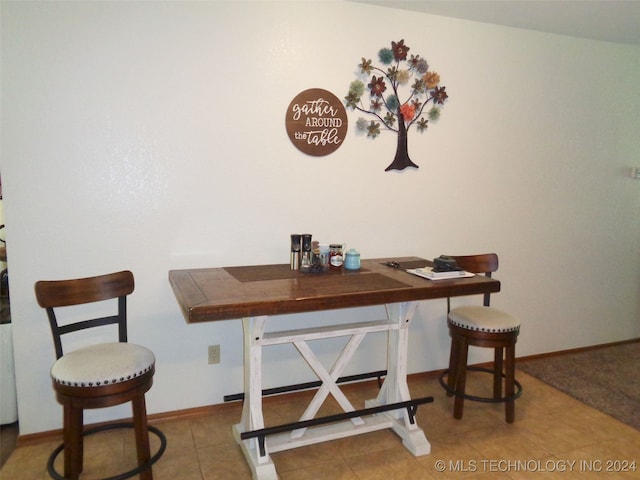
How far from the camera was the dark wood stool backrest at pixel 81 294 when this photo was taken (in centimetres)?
195

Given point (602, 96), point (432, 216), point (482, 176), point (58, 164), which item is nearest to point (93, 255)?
point (58, 164)

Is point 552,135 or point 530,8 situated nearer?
point 530,8

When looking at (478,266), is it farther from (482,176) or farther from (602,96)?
(602,96)

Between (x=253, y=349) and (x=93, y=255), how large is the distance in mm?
1017

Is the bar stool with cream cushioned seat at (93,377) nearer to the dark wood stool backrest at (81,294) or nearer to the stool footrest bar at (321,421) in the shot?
the dark wood stool backrest at (81,294)

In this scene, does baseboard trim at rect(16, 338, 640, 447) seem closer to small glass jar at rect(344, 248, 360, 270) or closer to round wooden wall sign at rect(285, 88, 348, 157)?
small glass jar at rect(344, 248, 360, 270)

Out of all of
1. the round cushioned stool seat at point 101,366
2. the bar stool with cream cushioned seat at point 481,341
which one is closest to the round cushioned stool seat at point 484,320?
the bar stool with cream cushioned seat at point 481,341

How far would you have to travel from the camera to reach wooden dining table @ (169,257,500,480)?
6.17 ft

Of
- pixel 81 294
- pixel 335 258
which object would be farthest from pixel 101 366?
pixel 335 258

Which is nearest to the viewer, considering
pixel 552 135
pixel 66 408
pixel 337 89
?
pixel 66 408

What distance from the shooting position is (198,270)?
2408mm

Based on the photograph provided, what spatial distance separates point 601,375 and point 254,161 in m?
2.92

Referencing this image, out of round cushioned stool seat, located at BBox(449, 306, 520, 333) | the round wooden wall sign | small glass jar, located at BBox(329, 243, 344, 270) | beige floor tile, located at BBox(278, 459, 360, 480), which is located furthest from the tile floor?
the round wooden wall sign

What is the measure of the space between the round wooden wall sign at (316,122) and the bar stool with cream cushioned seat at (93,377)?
128 centimetres
